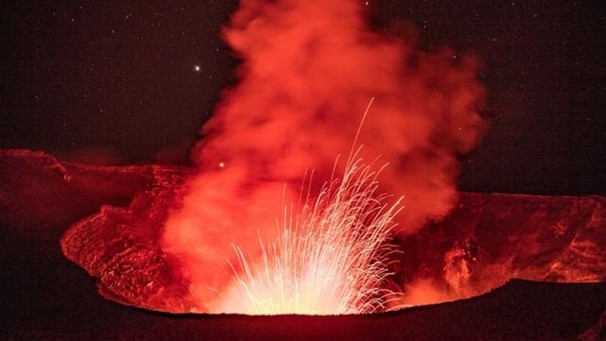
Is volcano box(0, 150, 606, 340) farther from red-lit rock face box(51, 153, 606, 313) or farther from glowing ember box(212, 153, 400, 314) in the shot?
glowing ember box(212, 153, 400, 314)

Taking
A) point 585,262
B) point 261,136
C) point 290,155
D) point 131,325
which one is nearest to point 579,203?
point 585,262

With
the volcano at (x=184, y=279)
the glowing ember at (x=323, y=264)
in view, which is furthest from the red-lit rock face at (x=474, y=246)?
the glowing ember at (x=323, y=264)

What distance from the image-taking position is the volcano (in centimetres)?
372

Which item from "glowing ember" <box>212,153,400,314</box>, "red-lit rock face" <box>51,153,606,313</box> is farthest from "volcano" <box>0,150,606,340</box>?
"glowing ember" <box>212,153,400,314</box>

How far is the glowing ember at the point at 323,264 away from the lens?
22.4 ft

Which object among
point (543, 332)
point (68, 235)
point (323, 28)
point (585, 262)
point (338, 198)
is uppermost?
point (323, 28)

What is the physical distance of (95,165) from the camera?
6805 millimetres

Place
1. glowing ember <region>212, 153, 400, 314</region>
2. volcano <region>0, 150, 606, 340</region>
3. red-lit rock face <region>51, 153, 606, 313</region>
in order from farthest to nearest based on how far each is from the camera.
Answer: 1. glowing ember <region>212, 153, 400, 314</region>
2. red-lit rock face <region>51, 153, 606, 313</region>
3. volcano <region>0, 150, 606, 340</region>

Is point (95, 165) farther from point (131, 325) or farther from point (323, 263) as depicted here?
point (131, 325)

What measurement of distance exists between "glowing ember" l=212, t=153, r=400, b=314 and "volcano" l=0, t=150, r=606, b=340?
47cm

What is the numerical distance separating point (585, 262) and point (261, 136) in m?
4.84

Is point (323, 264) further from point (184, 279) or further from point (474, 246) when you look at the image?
point (474, 246)

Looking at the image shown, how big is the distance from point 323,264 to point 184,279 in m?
1.81

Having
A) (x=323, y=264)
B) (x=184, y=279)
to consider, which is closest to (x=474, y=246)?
(x=323, y=264)
